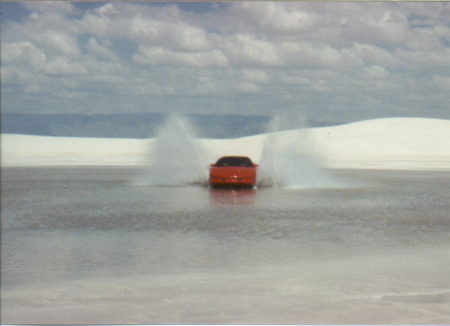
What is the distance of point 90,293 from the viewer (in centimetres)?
623

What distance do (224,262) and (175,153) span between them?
847 inches

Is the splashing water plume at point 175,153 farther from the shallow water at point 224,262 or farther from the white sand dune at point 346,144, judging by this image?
the white sand dune at point 346,144

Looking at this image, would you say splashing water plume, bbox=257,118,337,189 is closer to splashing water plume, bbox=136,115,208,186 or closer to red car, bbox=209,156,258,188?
red car, bbox=209,156,258,188

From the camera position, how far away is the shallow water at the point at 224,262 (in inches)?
220

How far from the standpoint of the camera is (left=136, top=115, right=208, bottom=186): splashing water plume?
27234 mm

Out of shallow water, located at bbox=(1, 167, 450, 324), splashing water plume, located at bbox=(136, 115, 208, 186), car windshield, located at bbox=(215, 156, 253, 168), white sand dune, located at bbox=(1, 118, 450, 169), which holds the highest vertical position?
white sand dune, located at bbox=(1, 118, 450, 169)

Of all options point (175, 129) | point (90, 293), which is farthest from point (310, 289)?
point (175, 129)

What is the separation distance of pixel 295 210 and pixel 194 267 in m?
7.35

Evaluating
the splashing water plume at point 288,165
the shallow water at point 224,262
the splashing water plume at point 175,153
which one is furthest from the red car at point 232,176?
the shallow water at point 224,262

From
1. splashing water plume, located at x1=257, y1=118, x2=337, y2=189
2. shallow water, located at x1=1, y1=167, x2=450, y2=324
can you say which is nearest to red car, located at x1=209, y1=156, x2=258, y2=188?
splashing water plume, located at x1=257, y1=118, x2=337, y2=189

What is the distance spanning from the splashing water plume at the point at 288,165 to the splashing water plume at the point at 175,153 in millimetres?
2930

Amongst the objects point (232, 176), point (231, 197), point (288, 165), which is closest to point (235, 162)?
point (232, 176)

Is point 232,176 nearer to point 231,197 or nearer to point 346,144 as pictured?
point 231,197

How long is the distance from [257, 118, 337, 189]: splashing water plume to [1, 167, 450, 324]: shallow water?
24.6 feet
